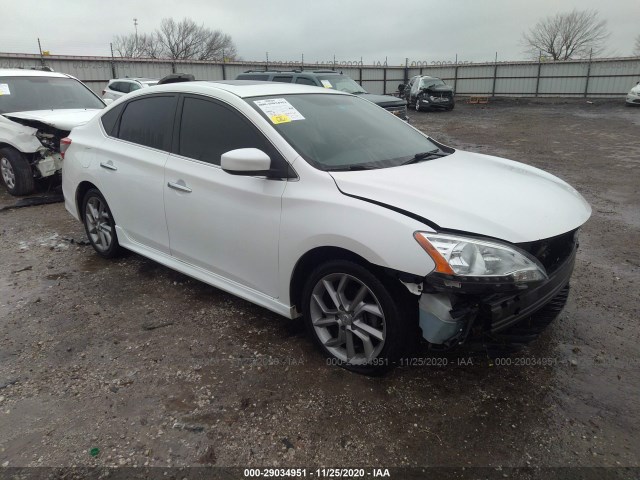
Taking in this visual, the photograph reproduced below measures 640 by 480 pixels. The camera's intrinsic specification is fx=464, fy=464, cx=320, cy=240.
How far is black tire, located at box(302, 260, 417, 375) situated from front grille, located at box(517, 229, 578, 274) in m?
0.70

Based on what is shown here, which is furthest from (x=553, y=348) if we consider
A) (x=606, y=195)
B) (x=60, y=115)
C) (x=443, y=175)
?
(x=60, y=115)

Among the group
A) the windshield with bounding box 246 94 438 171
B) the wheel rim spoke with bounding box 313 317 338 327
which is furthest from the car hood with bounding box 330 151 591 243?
the wheel rim spoke with bounding box 313 317 338 327

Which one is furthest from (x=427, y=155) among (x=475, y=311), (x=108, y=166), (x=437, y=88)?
(x=437, y=88)

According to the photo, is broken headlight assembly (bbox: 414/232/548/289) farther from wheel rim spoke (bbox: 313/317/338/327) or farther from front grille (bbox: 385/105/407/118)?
front grille (bbox: 385/105/407/118)

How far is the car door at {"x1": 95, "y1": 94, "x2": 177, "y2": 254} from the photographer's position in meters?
3.69

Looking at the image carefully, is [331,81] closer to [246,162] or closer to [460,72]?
[246,162]

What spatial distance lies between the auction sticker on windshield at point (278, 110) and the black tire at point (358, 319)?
1.08m

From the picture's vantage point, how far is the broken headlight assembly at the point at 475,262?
2.26 meters

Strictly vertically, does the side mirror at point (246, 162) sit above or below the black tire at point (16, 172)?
above

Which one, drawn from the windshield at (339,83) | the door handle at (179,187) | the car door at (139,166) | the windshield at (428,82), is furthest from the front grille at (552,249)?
the windshield at (428,82)

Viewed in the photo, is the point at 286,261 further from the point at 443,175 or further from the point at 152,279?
the point at 152,279

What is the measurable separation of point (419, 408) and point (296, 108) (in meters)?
2.14

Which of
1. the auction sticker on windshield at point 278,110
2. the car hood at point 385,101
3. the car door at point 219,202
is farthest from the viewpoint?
the car hood at point 385,101

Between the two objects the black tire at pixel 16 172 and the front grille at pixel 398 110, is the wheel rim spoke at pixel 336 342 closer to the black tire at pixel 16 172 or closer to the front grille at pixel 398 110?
the black tire at pixel 16 172
